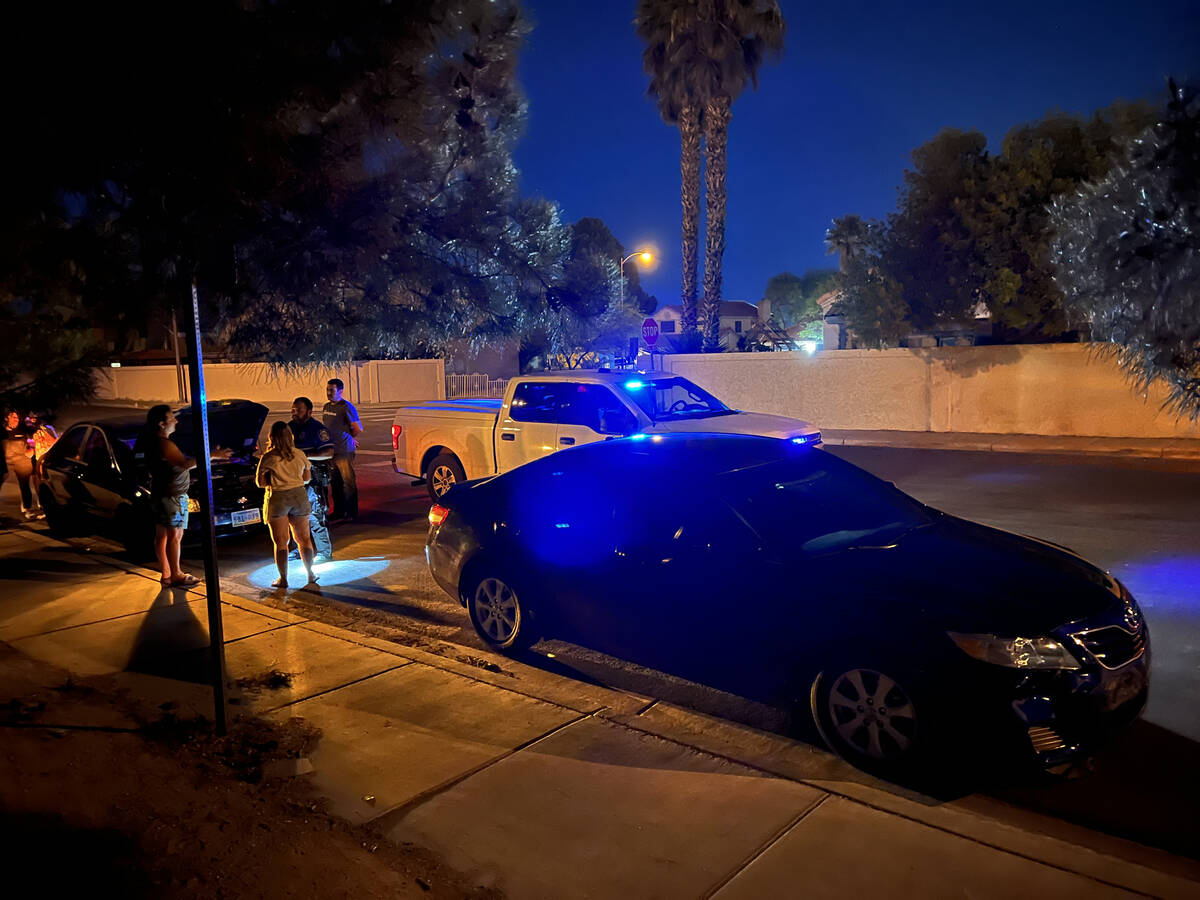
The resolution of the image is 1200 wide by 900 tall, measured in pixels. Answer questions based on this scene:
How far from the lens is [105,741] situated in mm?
4590

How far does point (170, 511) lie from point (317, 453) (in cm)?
182

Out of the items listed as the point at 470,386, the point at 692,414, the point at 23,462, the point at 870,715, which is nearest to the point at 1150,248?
the point at 692,414

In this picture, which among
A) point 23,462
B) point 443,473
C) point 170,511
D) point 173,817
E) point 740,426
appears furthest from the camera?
point 443,473

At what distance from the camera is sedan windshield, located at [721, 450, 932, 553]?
16.1 ft

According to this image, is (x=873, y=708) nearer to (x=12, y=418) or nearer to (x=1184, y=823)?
(x=1184, y=823)

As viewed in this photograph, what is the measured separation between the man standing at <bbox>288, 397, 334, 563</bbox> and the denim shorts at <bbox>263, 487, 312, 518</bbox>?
0.89 meters

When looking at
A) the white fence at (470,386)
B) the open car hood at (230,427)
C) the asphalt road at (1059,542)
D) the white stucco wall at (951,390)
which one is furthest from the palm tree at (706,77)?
the open car hood at (230,427)

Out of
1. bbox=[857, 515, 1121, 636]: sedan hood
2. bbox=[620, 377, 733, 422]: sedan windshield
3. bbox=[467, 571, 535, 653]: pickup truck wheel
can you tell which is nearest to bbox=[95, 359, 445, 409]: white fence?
bbox=[620, 377, 733, 422]: sedan windshield

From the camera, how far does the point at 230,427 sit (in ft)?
32.5

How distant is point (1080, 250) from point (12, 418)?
12.8m

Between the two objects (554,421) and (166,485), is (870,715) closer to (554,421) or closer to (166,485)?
(166,485)

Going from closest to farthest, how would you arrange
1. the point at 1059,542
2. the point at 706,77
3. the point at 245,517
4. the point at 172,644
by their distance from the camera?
A: 1. the point at 172,644
2. the point at 1059,542
3. the point at 245,517
4. the point at 706,77

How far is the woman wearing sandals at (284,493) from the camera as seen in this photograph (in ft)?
25.1

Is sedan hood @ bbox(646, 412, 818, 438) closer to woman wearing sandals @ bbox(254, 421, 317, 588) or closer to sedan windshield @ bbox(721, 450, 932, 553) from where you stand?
woman wearing sandals @ bbox(254, 421, 317, 588)
